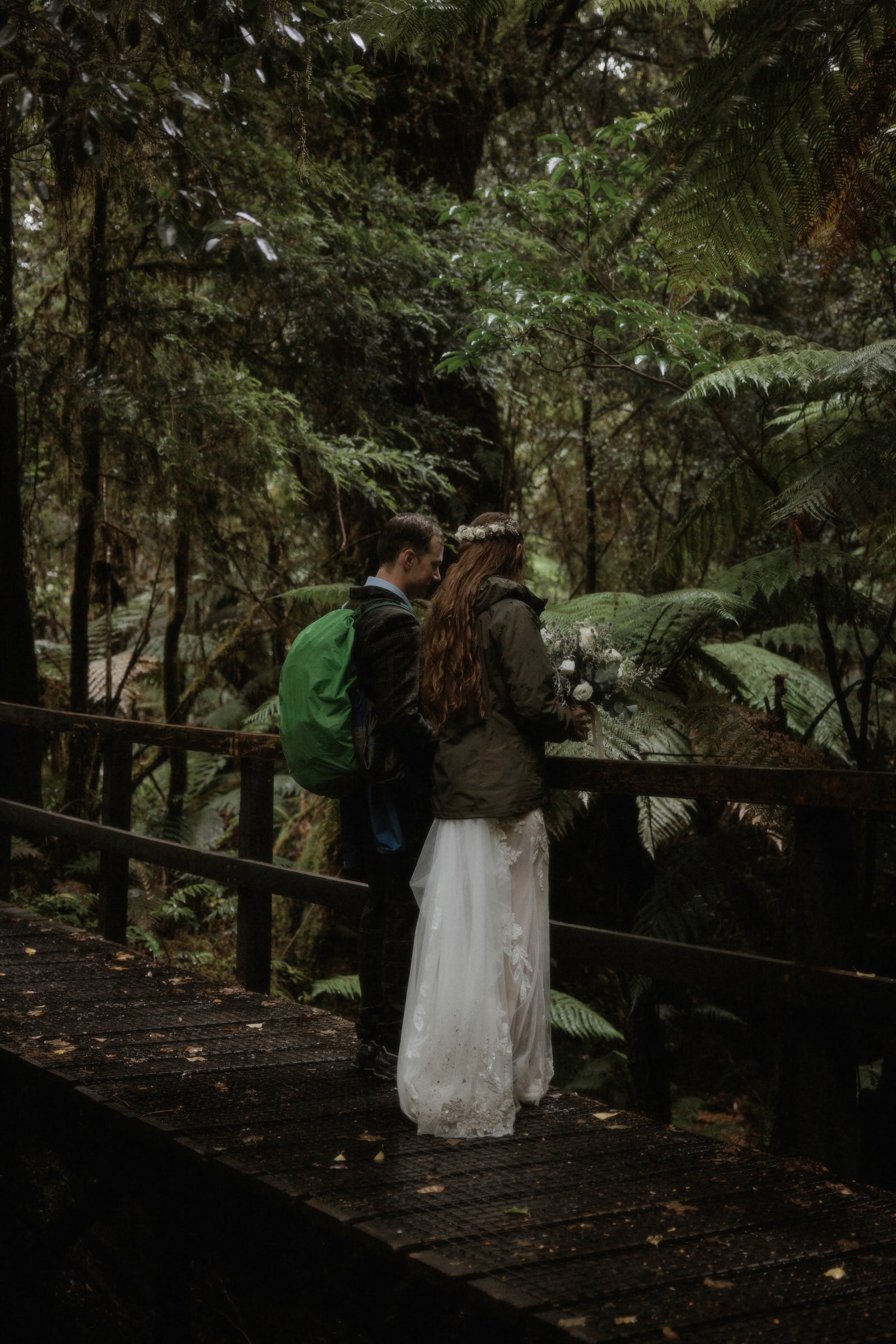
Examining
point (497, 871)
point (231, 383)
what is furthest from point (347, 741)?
point (231, 383)

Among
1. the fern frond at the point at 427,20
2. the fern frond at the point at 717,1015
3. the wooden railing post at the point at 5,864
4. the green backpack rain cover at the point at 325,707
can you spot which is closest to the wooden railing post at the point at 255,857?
the green backpack rain cover at the point at 325,707

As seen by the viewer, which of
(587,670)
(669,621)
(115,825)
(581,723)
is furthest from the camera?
(115,825)

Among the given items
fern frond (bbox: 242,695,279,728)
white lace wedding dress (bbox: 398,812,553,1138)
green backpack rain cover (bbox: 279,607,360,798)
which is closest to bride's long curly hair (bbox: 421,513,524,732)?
green backpack rain cover (bbox: 279,607,360,798)

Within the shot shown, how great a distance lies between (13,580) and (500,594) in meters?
5.93

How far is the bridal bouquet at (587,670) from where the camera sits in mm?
3684

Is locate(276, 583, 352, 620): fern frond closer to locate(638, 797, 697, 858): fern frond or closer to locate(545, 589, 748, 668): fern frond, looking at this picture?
locate(545, 589, 748, 668): fern frond

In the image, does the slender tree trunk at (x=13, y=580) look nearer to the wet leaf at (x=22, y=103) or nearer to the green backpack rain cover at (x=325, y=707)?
the wet leaf at (x=22, y=103)

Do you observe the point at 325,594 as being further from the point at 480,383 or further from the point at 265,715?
the point at 480,383

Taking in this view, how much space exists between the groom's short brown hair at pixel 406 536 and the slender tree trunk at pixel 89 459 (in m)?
4.56

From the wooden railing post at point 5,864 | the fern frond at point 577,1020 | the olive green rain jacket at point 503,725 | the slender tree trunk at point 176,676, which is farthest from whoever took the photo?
the slender tree trunk at point 176,676

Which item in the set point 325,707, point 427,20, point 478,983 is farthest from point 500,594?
point 427,20

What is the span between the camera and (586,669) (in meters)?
3.73

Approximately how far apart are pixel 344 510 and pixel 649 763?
645cm

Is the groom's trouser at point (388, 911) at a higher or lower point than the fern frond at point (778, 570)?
lower
